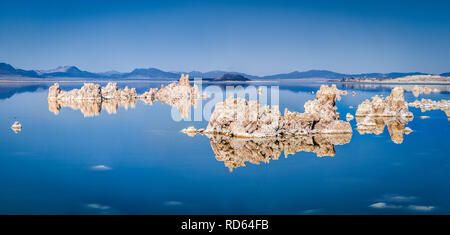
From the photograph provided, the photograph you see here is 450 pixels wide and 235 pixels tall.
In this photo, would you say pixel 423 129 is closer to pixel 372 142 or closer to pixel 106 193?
pixel 372 142

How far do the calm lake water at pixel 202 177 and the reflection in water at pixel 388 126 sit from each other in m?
0.63

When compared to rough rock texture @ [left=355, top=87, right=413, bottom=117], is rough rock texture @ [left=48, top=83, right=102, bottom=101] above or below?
above

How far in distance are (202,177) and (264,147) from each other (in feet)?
15.7

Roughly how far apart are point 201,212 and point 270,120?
10.2 m

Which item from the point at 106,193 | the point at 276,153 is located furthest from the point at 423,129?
the point at 106,193

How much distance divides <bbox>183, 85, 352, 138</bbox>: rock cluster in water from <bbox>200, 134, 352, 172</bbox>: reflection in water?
59 centimetres

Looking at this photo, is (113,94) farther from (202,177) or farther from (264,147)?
(202,177)

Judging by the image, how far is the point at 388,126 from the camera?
79.9 ft

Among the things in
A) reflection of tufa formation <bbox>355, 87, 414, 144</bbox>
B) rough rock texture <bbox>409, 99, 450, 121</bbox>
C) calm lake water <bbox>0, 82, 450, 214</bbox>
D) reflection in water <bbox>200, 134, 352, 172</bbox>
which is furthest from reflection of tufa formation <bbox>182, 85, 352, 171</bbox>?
rough rock texture <bbox>409, 99, 450, 121</bbox>

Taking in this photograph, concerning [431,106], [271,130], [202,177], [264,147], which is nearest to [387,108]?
[431,106]

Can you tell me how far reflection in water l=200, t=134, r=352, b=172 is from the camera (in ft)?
52.1

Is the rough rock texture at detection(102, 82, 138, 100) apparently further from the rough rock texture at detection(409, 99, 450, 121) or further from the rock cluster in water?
the rough rock texture at detection(409, 99, 450, 121)

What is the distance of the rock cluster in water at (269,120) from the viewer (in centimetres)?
1958

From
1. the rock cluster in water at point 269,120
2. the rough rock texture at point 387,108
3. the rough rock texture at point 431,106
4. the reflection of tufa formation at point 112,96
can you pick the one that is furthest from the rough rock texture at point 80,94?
the rough rock texture at point 431,106
